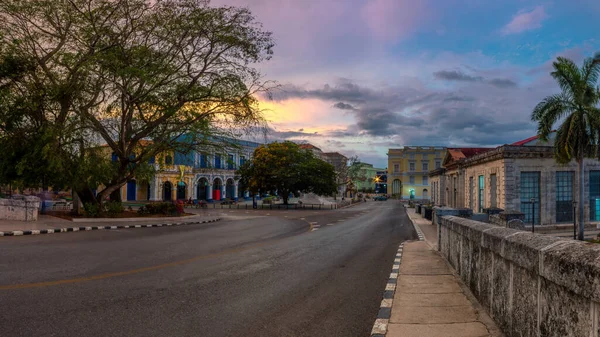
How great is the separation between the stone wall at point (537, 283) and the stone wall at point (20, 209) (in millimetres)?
21755

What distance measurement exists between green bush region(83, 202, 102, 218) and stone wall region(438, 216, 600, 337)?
2281 cm

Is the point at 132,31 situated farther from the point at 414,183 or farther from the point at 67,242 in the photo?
the point at 414,183

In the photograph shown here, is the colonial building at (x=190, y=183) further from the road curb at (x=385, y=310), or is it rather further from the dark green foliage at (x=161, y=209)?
the road curb at (x=385, y=310)

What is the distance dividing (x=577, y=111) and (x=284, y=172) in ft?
116

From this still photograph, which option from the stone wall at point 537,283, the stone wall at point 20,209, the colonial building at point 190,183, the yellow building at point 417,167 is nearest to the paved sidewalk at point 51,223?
the stone wall at point 20,209

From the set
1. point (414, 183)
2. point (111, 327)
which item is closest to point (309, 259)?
point (111, 327)

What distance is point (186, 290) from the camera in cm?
732

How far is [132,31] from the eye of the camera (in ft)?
75.5

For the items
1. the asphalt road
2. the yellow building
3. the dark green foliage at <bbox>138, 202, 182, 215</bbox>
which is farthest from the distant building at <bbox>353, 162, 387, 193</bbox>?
the asphalt road

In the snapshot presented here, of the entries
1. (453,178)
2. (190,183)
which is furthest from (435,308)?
(190,183)

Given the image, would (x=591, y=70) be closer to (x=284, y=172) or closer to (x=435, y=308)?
(x=435, y=308)

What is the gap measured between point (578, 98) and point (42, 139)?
25793 millimetres

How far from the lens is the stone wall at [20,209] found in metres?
21.1

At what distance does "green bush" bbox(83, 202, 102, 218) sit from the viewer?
2406 cm
